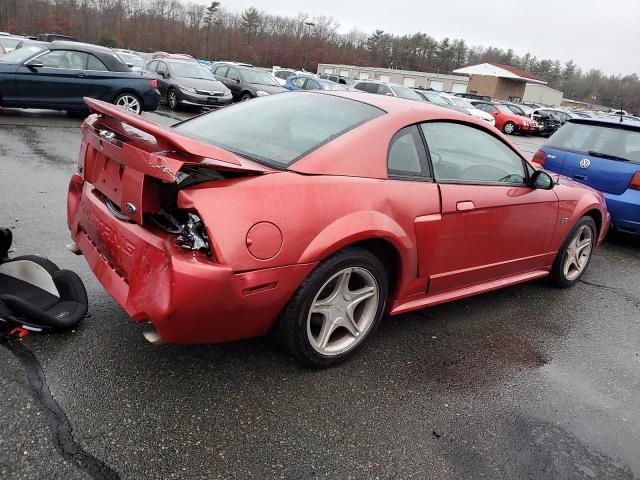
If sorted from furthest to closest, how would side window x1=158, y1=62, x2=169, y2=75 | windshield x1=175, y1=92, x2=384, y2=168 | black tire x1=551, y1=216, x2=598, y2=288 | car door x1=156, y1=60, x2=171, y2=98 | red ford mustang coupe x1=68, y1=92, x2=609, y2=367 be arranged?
side window x1=158, y1=62, x2=169, y2=75
car door x1=156, y1=60, x2=171, y2=98
black tire x1=551, y1=216, x2=598, y2=288
windshield x1=175, y1=92, x2=384, y2=168
red ford mustang coupe x1=68, y1=92, x2=609, y2=367

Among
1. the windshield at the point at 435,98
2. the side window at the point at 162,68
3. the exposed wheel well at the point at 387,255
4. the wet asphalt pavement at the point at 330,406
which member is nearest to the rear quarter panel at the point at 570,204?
the wet asphalt pavement at the point at 330,406

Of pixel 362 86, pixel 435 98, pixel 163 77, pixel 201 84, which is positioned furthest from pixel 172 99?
pixel 435 98

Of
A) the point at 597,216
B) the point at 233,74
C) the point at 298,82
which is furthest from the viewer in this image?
the point at 298,82

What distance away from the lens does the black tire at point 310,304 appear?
2.45 m

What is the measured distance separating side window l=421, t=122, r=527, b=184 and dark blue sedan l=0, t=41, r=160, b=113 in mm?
9182

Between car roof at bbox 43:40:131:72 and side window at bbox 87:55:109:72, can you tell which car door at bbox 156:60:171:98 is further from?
side window at bbox 87:55:109:72

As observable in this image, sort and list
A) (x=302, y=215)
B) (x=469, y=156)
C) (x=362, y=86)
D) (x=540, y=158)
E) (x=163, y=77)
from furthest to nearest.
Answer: (x=362, y=86)
(x=163, y=77)
(x=540, y=158)
(x=469, y=156)
(x=302, y=215)

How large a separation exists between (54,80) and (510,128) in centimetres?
2065

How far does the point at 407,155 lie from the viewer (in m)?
2.97

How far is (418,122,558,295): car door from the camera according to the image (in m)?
3.08

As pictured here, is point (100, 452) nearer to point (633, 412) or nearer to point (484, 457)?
point (484, 457)

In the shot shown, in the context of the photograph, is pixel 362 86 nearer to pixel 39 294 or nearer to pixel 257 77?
pixel 257 77

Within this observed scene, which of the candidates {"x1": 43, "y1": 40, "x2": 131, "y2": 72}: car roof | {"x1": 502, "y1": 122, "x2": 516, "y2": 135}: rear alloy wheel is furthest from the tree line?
{"x1": 43, "y1": 40, "x2": 131, "y2": 72}: car roof

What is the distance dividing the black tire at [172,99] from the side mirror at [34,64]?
5.11 meters
